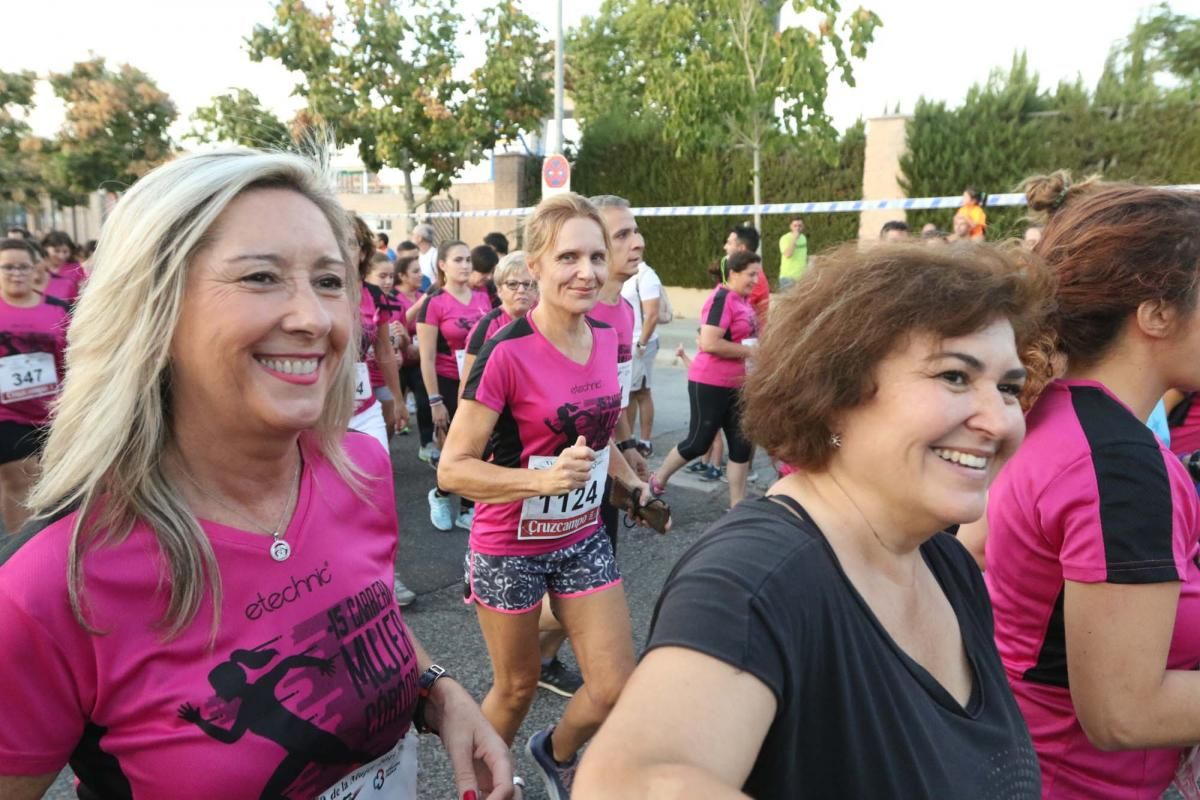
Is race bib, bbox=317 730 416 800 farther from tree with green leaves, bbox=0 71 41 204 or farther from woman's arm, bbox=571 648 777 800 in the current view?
tree with green leaves, bbox=0 71 41 204

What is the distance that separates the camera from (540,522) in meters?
2.89

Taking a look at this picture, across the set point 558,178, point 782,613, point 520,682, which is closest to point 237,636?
point 782,613

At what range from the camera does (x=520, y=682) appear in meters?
2.88

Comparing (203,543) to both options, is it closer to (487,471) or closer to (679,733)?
(679,733)

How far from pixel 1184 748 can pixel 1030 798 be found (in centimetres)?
70

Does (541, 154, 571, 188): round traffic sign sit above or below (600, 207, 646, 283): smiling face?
above

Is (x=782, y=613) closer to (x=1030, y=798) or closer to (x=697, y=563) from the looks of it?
(x=697, y=563)

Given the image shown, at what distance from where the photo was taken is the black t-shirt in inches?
42.0

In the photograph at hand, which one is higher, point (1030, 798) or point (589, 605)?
point (1030, 798)

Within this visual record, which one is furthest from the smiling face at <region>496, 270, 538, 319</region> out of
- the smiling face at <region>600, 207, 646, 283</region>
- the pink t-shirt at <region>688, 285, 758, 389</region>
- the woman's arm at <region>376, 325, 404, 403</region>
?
the pink t-shirt at <region>688, 285, 758, 389</region>

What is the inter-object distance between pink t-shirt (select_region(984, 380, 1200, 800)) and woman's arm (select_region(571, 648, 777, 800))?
89 cm

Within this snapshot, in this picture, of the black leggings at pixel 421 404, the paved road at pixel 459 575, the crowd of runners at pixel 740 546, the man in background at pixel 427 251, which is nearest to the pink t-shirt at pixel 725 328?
the paved road at pixel 459 575

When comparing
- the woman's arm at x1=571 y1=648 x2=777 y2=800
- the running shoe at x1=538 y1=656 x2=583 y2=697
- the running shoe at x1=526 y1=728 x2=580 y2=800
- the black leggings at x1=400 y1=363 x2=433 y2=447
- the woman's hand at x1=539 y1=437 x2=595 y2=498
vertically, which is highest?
the woman's arm at x1=571 y1=648 x2=777 y2=800

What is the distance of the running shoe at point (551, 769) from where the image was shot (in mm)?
2902
